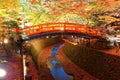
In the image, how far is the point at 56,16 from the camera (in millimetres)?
18688

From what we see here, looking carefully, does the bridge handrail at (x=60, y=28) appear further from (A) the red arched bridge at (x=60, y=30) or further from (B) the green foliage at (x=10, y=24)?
(B) the green foliage at (x=10, y=24)

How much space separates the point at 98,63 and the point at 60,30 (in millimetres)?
5236

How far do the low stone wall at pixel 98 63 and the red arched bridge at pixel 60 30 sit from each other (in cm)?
256

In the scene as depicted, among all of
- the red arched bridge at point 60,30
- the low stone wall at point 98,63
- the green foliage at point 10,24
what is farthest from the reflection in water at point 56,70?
the green foliage at point 10,24

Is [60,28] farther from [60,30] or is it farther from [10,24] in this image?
[10,24]

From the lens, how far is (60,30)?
18.5 meters

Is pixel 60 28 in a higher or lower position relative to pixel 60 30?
higher

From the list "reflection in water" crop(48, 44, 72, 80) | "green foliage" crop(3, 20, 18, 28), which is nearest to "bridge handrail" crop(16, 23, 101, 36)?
"green foliage" crop(3, 20, 18, 28)

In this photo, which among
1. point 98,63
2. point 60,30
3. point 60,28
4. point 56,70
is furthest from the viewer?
point 56,70

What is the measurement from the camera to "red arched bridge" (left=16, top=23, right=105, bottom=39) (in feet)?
58.6

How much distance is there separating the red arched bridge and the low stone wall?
256 cm

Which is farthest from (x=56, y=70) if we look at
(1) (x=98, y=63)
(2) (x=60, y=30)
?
(2) (x=60, y=30)

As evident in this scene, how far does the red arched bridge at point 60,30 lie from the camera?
17858 millimetres

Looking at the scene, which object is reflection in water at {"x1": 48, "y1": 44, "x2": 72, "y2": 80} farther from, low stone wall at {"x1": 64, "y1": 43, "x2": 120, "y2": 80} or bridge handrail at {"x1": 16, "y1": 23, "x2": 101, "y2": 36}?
bridge handrail at {"x1": 16, "y1": 23, "x2": 101, "y2": 36}
